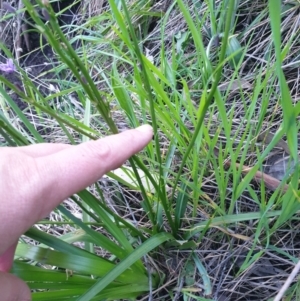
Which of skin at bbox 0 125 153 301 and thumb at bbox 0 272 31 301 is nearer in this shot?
skin at bbox 0 125 153 301

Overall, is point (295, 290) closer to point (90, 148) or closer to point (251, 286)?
point (251, 286)

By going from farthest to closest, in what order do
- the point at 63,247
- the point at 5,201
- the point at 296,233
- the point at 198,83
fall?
the point at 198,83 < the point at 296,233 < the point at 63,247 < the point at 5,201

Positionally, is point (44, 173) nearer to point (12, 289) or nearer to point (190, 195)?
point (12, 289)

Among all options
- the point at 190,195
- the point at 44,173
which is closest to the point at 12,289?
the point at 44,173

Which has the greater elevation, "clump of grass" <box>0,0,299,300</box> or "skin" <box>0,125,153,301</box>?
"skin" <box>0,125,153,301</box>

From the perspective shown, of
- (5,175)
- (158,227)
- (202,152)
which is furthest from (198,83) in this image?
(5,175)
